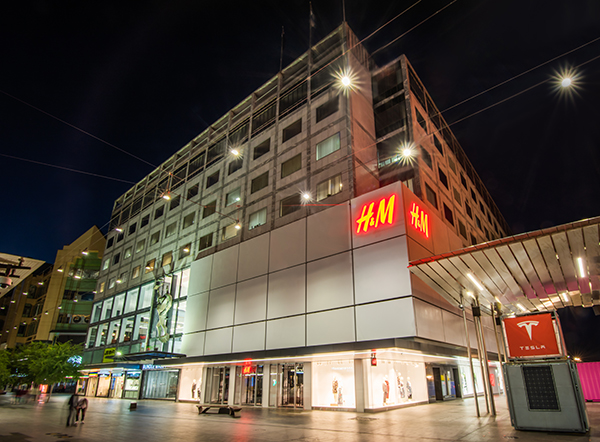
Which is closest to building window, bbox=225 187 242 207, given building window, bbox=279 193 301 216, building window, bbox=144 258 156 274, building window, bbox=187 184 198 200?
building window, bbox=279 193 301 216

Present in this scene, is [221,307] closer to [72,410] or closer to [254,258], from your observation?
[254,258]

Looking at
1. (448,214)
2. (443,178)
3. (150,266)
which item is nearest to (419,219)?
(448,214)

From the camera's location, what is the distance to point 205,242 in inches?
1309

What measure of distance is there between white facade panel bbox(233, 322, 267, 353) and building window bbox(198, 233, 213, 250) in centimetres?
1044

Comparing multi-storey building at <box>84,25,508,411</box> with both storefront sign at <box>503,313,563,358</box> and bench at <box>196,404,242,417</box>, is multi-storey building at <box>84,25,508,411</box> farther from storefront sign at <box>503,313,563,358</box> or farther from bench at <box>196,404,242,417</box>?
storefront sign at <box>503,313,563,358</box>

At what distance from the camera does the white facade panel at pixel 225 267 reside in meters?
26.9

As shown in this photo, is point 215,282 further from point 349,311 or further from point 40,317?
point 40,317

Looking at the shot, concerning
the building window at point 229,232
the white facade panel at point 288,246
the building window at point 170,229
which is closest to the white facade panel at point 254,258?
the white facade panel at point 288,246

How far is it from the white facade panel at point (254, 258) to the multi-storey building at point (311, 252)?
0.13 metres

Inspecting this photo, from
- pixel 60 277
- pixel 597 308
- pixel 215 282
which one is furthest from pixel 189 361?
pixel 60 277

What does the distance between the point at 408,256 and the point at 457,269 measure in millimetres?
3751

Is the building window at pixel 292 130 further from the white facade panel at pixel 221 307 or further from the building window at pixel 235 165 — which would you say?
the white facade panel at pixel 221 307

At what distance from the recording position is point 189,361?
26.4m

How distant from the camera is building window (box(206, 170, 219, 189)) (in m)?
36.0
